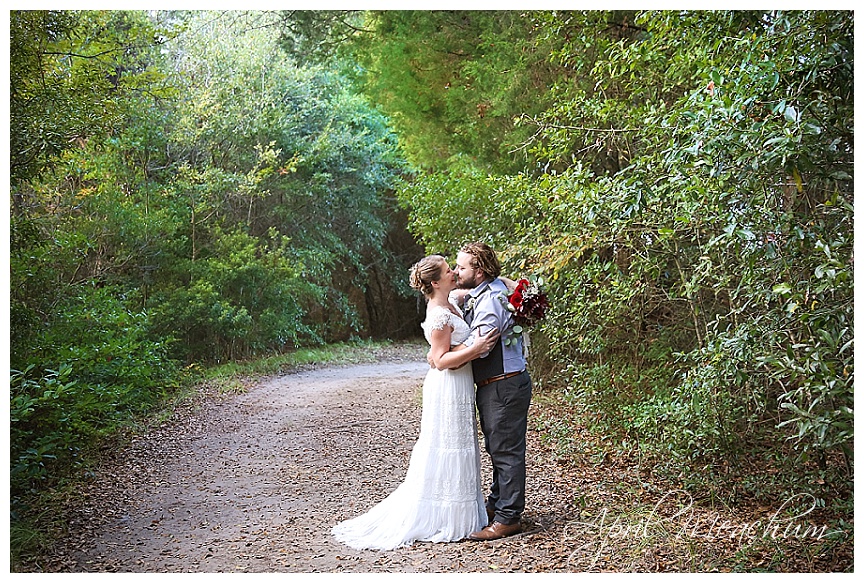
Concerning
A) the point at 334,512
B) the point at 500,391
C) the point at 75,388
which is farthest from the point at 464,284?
the point at 75,388

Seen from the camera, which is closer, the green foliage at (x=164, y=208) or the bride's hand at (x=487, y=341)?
the bride's hand at (x=487, y=341)

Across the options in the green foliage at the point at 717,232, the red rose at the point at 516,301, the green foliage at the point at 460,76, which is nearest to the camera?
the green foliage at the point at 717,232

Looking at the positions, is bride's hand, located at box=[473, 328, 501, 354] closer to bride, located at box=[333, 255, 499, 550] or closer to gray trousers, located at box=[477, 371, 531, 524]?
bride, located at box=[333, 255, 499, 550]

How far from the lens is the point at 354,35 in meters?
7.65

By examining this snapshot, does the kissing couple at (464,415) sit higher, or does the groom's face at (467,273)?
the groom's face at (467,273)

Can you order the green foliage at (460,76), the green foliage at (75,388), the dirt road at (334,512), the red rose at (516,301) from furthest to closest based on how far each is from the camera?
1. the green foliage at (460,76)
2. the green foliage at (75,388)
3. the red rose at (516,301)
4. the dirt road at (334,512)

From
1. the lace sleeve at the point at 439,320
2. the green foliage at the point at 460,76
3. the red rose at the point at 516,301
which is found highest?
the green foliage at the point at 460,76

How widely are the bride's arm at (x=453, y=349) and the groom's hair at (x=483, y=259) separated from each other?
10.4 inches

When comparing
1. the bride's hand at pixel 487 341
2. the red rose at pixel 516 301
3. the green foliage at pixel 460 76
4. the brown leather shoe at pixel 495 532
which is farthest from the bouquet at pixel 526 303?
the green foliage at pixel 460 76

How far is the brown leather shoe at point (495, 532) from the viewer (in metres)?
3.19

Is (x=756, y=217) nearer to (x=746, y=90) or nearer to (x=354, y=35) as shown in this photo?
(x=746, y=90)

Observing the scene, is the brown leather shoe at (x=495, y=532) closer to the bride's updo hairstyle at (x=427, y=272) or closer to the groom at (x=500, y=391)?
the groom at (x=500, y=391)

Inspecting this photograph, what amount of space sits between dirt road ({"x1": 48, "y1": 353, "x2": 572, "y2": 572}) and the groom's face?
105 centimetres
